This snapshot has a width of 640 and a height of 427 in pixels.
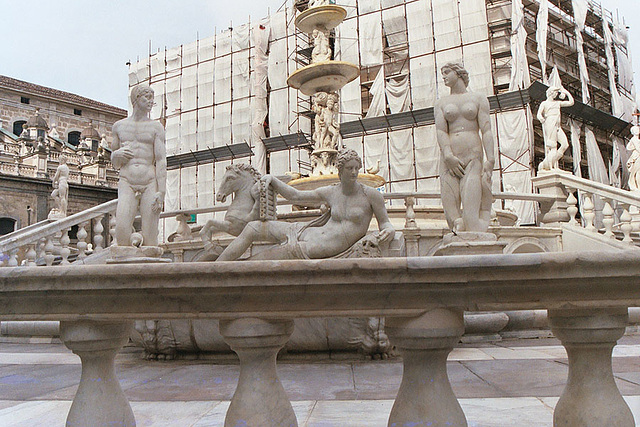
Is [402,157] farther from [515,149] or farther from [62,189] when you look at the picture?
[62,189]

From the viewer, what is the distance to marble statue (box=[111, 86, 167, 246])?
5.99 m

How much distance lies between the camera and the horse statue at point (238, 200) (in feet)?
13.6

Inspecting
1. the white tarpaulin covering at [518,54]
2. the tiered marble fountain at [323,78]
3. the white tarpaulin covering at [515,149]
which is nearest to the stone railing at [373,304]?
the tiered marble fountain at [323,78]

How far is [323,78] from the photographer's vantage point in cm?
1047

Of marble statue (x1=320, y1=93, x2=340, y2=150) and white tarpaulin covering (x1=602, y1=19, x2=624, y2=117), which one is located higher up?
white tarpaulin covering (x1=602, y1=19, x2=624, y2=117)

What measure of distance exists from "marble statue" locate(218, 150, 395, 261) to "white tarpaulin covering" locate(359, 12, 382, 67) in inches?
774

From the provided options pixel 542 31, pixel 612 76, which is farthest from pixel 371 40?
pixel 612 76

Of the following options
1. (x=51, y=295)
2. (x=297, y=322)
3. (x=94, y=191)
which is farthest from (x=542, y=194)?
(x=94, y=191)

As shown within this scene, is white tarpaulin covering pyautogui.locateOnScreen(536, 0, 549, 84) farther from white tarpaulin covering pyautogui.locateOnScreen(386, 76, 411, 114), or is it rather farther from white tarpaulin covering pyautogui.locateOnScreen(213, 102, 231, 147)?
white tarpaulin covering pyautogui.locateOnScreen(213, 102, 231, 147)

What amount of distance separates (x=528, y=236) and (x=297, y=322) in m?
5.73

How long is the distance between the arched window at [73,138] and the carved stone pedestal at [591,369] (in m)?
46.8

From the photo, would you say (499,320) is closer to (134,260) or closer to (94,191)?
(134,260)

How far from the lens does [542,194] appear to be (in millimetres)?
9672

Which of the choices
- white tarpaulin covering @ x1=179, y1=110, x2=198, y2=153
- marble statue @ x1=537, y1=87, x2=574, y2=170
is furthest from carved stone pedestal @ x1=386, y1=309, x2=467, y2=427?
white tarpaulin covering @ x1=179, y1=110, x2=198, y2=153
